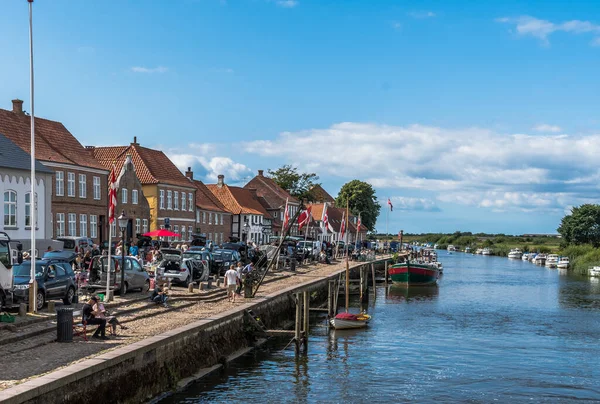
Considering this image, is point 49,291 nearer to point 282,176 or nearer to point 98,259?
point 98,259

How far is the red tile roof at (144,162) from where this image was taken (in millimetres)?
64688

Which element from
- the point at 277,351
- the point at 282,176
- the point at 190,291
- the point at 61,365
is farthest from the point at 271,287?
the point at 282,176

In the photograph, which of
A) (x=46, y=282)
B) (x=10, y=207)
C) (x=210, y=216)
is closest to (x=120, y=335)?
(x=46, y=282)

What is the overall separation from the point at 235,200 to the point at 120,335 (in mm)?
68374

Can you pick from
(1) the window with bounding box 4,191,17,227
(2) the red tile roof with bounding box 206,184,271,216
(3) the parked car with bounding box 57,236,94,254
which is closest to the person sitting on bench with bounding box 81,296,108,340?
(1) the window with bounding box 4,191,17,227

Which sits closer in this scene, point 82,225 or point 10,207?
point 10,207

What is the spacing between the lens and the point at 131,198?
2336 inches

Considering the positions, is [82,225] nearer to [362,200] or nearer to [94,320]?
[94,320]

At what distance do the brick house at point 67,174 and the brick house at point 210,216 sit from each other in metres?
18.0

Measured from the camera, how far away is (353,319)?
3741cm

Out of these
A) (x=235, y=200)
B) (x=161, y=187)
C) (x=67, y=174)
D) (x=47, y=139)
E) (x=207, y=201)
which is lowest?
(x=207, y=201)

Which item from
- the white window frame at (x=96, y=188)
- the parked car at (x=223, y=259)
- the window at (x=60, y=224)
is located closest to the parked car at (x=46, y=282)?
the parked car at (x=223, y=259)

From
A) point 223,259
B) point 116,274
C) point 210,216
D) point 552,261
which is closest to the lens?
point 116,274

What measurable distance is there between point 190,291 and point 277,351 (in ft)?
19.2
